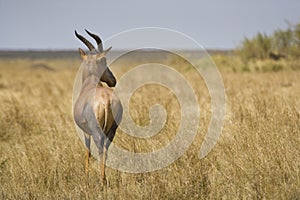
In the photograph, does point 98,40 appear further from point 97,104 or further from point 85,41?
point 97,104

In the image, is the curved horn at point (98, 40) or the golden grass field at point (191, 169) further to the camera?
the curved horn at point (98, 40)

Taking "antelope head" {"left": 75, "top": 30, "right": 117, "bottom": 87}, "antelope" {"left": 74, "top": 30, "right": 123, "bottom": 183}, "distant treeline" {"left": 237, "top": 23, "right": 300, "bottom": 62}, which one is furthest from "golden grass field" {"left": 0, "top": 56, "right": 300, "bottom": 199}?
"distant treeline" {"left": 237, "top": 23, "right": 300, "bottom": 62}

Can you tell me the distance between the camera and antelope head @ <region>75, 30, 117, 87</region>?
198 inches

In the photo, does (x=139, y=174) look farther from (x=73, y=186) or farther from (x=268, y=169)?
(x=268, y=169)

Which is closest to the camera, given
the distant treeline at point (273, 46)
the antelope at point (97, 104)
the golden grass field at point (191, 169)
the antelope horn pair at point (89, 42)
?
the golden grass field at point (191, 169)

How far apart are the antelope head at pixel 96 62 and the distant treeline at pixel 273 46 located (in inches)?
781

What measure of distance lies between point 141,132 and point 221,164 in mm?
1933

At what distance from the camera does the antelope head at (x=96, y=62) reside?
16.5 ft

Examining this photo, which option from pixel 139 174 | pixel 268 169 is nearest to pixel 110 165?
pixel 139 174

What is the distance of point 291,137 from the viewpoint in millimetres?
4984

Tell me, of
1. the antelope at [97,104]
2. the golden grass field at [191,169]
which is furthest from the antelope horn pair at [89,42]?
the golden grass field at [191,169]

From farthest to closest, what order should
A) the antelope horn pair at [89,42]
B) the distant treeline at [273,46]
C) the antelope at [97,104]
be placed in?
the distant treeline at [273,46] → the antelope horn pair at [89,42] → the antelope at [97,104]

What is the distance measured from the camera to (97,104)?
4797mm

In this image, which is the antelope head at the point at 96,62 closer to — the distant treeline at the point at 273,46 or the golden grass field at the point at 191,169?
the golden grass field at the point at 191,169
